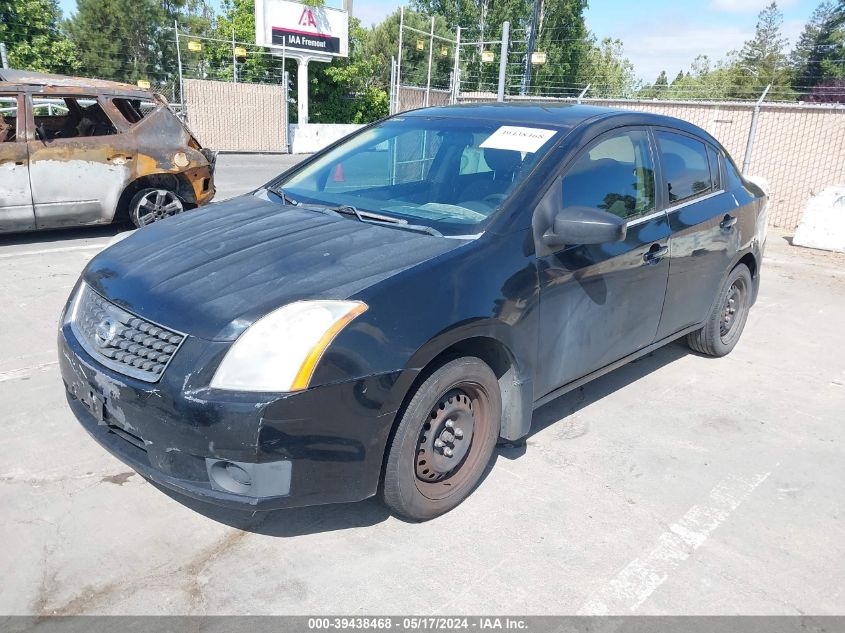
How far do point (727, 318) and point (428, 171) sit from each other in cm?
277

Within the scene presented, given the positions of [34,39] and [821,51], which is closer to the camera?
[34,39]

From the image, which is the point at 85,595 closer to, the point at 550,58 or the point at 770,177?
the point at 770,177

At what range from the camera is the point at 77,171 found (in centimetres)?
743

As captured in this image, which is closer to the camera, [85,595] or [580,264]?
[85,595]

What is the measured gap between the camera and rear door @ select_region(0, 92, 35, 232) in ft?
22.9

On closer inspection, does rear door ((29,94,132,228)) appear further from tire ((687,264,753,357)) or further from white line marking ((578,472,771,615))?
white line marking ((578,472,771,615))

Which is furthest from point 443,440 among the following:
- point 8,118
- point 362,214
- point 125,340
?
point 8,118

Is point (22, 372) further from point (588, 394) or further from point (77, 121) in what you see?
point (77, 121)

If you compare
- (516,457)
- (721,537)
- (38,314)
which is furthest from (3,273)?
(721,537)

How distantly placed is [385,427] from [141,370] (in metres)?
0.93

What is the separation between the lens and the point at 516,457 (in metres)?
3.58

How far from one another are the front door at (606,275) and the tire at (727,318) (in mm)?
1043

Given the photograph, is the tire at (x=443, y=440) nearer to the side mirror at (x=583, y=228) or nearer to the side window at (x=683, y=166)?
the side mirror at (x=583, y=228)

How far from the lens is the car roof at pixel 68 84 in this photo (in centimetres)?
741
